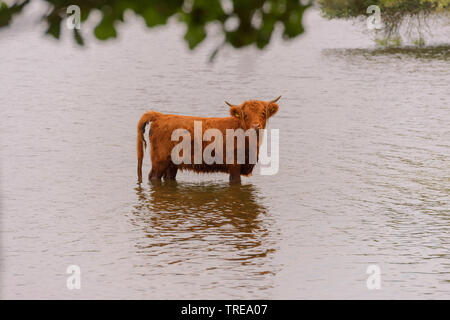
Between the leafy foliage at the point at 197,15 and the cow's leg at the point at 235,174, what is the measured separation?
30.8 ft

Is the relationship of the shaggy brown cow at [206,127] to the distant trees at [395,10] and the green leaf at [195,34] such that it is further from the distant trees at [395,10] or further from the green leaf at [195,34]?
the distant trees at [395,10]

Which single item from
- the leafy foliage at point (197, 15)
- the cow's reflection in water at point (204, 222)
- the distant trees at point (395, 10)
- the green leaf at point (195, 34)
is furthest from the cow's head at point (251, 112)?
the distant trees at point (395, 10)

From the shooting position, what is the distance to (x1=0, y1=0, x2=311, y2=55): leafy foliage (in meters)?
4.46

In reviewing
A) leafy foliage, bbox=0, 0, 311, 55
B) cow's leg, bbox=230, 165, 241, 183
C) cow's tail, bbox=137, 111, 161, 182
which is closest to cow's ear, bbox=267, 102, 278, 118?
cow's leg, bbox=230, 165, 241, 183

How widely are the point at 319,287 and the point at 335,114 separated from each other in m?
13.2

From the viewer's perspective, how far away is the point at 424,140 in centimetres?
1838

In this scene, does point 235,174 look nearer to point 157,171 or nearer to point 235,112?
point 235,112

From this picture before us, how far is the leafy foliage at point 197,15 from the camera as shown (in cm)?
446

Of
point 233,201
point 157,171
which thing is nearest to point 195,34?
point 233,201

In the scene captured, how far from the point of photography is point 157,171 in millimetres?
14430

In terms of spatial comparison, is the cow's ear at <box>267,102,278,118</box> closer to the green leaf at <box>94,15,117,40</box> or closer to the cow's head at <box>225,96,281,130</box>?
the cow's head at <box>225,96,281,130</box>

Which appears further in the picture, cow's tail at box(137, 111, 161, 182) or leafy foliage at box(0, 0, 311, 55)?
cow's tail at box(137, 111, 161, 182)

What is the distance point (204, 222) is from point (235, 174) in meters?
2.23
